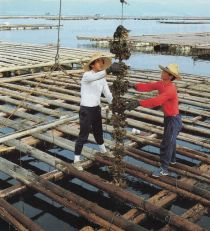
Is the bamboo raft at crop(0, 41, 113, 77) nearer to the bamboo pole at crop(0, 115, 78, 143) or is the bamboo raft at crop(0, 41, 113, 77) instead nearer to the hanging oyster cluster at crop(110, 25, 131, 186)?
the bamboo pole at crop(0, 115, 78, 143)

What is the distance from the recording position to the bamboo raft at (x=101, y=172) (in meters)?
4.79

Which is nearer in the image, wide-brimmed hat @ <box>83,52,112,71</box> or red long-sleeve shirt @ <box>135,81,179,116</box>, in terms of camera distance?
red long-sleeve shirt @ <box>135,81,179,116</box>

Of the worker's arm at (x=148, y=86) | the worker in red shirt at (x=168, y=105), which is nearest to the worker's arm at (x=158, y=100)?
the worker in red shirt at (x=168, y=105)

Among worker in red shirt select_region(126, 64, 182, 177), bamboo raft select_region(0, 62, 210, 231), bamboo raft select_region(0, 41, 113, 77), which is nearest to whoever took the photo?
bamboo raft select_region(0, 62, 210, 231)

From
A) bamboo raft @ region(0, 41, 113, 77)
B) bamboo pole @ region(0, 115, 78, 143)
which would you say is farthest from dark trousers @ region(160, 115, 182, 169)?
bamboo raft @ region(0, 41, 113, 77)

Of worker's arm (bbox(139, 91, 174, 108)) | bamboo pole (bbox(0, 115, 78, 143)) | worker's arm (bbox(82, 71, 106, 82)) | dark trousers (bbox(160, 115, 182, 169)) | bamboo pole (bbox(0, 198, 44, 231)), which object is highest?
worker's arm (bbox(82, 71, 106, 82))

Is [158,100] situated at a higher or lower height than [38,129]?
higher

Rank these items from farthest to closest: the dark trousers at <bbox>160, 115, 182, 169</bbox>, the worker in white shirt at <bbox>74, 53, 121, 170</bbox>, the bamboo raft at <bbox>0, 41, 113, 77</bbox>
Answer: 1. the bamboo raft at <bbox>0, 41, 113, 77</bbox>
2. the worker in white shirt at <bbox>74, 53, 121, 170</bbox>
3. the dark trousers at <bbox>160, 115, 182, 169</bbox>

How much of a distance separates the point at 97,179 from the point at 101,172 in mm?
1018

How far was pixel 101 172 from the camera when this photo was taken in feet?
21.8

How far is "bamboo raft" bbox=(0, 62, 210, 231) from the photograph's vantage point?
189 inches

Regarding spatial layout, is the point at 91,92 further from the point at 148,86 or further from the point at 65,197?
the point at 65,197

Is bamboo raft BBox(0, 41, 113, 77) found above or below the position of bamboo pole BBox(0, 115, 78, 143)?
above

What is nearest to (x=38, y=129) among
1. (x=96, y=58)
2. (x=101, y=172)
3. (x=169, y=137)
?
(x=101, y=172)
